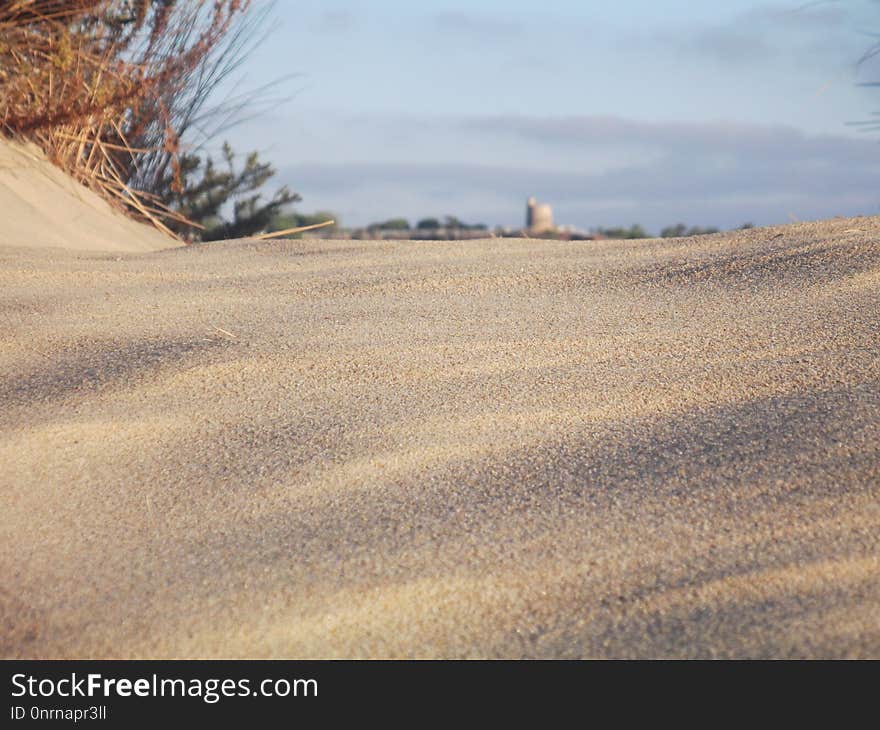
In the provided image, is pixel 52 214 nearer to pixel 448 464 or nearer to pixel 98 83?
pixel 98 83

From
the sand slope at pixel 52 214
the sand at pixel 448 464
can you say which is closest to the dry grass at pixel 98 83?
the sand slope at pixel 52 214

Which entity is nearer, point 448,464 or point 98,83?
point 448,464

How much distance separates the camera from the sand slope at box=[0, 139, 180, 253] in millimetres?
3281

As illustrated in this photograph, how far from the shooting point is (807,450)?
1.58m

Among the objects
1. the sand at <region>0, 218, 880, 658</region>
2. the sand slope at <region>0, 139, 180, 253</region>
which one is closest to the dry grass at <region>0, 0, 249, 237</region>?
the sand slope at <region>0, 139, 180, 253</region>

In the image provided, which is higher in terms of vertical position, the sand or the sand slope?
the sand slope

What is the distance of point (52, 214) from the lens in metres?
3.50

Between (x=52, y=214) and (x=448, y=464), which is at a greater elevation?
(x=52, y=214)

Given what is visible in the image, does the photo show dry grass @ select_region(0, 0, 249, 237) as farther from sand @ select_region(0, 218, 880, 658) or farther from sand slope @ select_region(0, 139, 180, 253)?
sand @ select_region(0, 218, 880, 658)

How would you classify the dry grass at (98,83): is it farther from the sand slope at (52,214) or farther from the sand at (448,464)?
the sand at (448,464)

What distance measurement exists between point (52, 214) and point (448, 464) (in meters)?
2.46

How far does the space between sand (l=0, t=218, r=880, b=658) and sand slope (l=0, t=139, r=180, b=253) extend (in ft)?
2.58

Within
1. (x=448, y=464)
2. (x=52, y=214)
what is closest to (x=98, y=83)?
(x=52, y=214)

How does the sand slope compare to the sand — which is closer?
the sand
